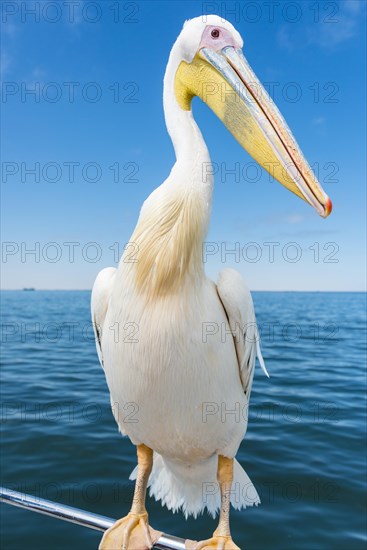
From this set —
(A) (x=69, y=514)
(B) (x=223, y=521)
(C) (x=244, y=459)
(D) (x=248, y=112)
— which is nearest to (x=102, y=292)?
(A) (x=69, y=514)

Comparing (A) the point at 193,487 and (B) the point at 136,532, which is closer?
(B) the point at 136,532

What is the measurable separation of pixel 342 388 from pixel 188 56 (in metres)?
7.30

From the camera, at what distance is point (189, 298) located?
154 centimetres

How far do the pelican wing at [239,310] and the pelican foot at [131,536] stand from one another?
2.50ft

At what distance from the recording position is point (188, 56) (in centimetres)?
175

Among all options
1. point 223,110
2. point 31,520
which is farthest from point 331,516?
point 223,110

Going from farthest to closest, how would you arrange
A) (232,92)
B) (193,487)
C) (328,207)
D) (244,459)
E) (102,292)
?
1. (244,459)
2. (193,487)
3. (102,292)
4. (232,92)
5. (328,207)

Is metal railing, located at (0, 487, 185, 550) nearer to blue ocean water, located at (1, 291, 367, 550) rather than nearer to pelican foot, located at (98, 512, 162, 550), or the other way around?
pelican foot, located at (98, 512, 162, 550)

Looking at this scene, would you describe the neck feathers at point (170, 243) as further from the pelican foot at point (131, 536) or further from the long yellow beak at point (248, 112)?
the pelican foot at point (131, 536)

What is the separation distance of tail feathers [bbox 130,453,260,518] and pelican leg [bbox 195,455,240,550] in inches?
4.7

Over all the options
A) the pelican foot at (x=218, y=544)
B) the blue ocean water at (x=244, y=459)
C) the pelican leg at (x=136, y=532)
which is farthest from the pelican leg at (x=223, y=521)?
the blue ocean water at (x=244, y=459)

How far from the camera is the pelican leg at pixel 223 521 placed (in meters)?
1.77

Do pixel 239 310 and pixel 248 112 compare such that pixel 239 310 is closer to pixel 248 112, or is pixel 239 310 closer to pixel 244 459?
pixel 248 112

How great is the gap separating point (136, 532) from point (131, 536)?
0.09 ft
